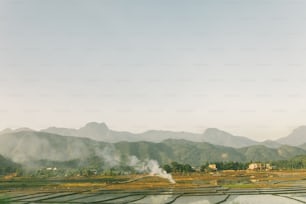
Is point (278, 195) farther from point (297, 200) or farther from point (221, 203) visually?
point (221, 203)

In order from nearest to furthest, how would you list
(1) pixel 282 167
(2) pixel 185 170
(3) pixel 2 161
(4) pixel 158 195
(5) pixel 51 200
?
(5) pixel 51 200 < (4) pixel 158 195 < (2) pixel 185 170 < (1) pixel 282 167 < (3) pixel 2 161

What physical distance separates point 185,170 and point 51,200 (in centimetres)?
7674

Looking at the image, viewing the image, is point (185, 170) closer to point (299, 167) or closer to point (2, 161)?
point (299, 167)

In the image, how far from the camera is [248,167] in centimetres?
14062

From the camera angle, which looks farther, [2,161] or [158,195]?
[2,161]

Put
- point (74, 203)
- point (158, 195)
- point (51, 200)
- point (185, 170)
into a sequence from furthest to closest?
point (185, 170) < point (158, 195) < point (51, 200) < point (74, 203)

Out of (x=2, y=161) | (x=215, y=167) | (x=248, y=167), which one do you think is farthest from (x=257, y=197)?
(x=2, y=161)

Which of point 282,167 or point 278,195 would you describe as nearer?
point 278,195

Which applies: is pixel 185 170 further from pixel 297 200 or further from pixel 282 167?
pixel 297 200

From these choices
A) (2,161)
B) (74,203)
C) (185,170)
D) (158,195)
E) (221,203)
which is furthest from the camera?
(2,161)

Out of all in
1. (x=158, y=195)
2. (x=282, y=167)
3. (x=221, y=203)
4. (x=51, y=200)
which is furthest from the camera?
(x=282, y=167)

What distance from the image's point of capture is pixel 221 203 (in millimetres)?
39469

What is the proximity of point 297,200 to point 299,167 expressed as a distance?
10256 cm

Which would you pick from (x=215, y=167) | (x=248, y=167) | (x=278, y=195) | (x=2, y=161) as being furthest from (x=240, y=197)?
(x=2, y=161)
